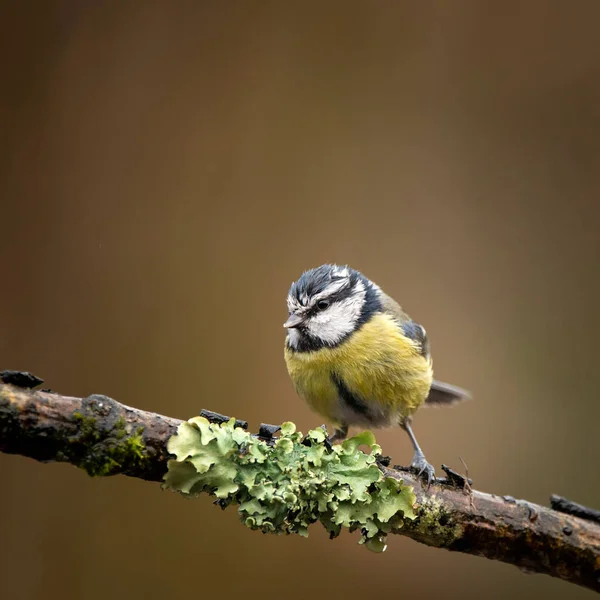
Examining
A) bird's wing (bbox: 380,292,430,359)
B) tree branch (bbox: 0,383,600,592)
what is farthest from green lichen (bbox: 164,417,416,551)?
bird's wing (bbox: 380,292,430,359)

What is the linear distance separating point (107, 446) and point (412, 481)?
17.8 inches

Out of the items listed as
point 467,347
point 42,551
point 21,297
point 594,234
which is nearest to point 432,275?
point 467,347

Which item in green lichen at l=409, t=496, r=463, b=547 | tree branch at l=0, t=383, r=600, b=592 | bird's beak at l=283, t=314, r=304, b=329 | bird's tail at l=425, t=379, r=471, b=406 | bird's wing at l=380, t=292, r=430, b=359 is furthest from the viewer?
bird's tail at l=425, t=379, r=471, b=406

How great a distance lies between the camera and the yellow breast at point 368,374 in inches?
50.1

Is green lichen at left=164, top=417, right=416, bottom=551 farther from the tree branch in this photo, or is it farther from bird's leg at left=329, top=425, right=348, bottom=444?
bird's leg at left=329, top=425, right=348, bottom=444

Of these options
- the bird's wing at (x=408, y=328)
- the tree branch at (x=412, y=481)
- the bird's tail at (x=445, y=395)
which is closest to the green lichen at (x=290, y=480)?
the tree branch at (x=412, y=481)

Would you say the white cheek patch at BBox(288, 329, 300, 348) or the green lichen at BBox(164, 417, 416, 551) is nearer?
the green lichen at BBox(164, 417, 416, 551)

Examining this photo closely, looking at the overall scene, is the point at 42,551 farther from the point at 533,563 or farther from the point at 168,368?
the point at 533,563

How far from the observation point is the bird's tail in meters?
1.61

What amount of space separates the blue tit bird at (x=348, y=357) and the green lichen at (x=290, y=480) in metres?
0.36

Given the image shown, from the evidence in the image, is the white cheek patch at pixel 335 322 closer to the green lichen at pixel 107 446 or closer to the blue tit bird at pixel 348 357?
the blue tit bird at pixel 348 357

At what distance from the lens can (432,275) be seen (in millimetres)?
1930

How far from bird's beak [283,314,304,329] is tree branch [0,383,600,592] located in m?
0.37

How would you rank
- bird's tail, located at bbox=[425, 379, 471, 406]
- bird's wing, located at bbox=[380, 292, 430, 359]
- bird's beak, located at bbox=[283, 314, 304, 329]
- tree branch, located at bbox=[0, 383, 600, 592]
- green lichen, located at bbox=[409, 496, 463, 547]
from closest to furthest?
tree branch, located at bbox=[0, 383, 600, 592], green lichen, located at bbox=[409, 496, 463, 547], bird's beak, located at bbox=[283, 314, 304, 329], bird's wing, located at bbox=[380, 292, 430, 359], bird's tail, located at bbox=[425, 379, 471, 406]
